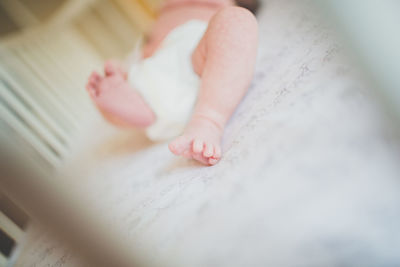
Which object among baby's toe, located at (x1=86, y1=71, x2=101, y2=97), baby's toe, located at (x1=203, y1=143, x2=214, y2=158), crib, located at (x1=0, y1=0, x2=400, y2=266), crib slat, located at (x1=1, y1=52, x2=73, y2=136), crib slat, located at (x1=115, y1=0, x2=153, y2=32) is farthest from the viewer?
crib slat, located at (x1=115, y1=0, x2=153, y2=32)

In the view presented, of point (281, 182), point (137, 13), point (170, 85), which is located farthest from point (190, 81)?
point (137, 13)

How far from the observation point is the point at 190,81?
1.74 ft

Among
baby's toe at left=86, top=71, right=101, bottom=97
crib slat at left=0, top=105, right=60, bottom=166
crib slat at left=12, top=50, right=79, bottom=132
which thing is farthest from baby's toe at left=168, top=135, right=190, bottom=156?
crib slat at left=12, top=50, right=79, bottom=132

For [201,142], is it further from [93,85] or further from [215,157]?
[93,85]

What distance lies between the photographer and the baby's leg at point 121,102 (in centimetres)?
54

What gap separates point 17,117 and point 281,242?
85cm

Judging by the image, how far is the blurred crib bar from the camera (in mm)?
832

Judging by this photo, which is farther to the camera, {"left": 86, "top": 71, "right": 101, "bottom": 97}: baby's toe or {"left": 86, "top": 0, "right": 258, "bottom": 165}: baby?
{"left": 86, "top": 71, "right": 101, "bottom": 97}: baby's toe

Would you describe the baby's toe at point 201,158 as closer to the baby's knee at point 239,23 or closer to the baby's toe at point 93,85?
the baby's knee at point 239,23

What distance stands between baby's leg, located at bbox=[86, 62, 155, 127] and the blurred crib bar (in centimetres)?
22

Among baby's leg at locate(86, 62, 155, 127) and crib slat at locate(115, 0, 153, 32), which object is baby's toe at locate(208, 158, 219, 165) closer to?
baby's leg at locate(86, 62, 155, 127)

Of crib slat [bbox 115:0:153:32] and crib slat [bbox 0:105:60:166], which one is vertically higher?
crib slat [bbox 115:0:153:32]

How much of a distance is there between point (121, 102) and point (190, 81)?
129 mm

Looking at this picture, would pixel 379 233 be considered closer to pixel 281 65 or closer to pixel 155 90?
A: pixel 281 65
